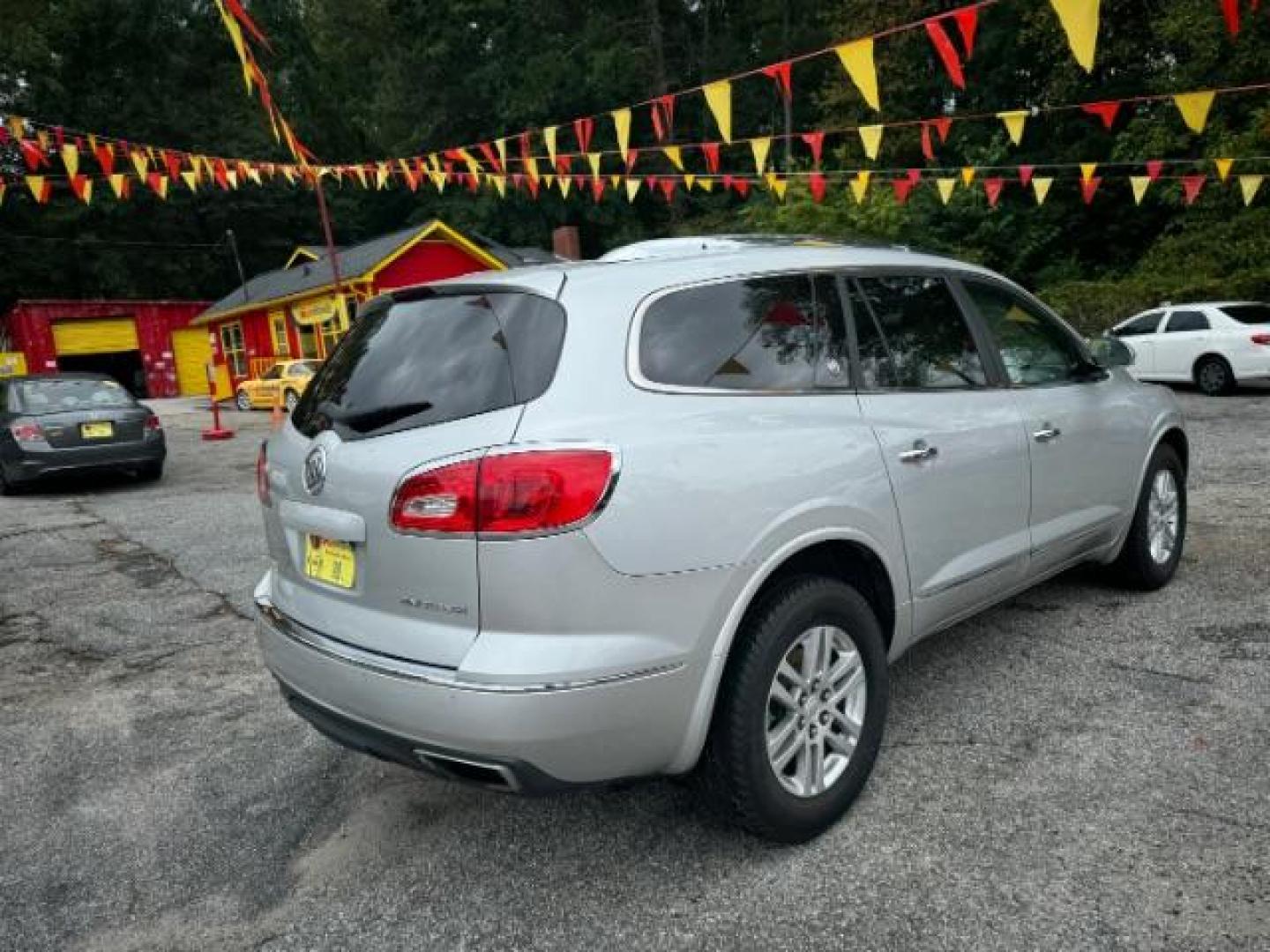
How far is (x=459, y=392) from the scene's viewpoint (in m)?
2.31

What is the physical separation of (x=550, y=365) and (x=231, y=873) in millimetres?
1760

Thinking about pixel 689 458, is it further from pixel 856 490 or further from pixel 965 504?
pixel 965 504

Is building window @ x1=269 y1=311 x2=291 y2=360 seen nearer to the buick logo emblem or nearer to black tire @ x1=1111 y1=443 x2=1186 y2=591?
black tire @ x1=1111 y1=443 x2=1186 y2=591

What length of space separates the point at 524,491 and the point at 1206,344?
13958mm

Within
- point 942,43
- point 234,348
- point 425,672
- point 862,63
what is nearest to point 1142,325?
point 942,43

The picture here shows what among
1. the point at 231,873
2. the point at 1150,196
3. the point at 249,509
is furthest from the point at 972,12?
the point at 1150,196

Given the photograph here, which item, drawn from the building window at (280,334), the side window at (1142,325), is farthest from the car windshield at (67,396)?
the building window at (280,334)

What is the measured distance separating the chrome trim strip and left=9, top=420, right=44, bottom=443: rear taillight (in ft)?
29.8

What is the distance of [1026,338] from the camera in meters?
3.72

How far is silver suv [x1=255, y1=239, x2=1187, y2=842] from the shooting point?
2109 mm

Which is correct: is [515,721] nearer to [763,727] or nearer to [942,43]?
[763,727]

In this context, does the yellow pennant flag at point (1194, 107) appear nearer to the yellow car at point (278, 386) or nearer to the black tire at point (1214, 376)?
the black tire at point (1214, 376)

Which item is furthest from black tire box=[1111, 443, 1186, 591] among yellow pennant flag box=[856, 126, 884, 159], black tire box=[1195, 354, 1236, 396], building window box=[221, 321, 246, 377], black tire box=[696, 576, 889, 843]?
building window box=[221, 321, 246, 377]

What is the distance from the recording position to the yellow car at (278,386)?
71.3ft
